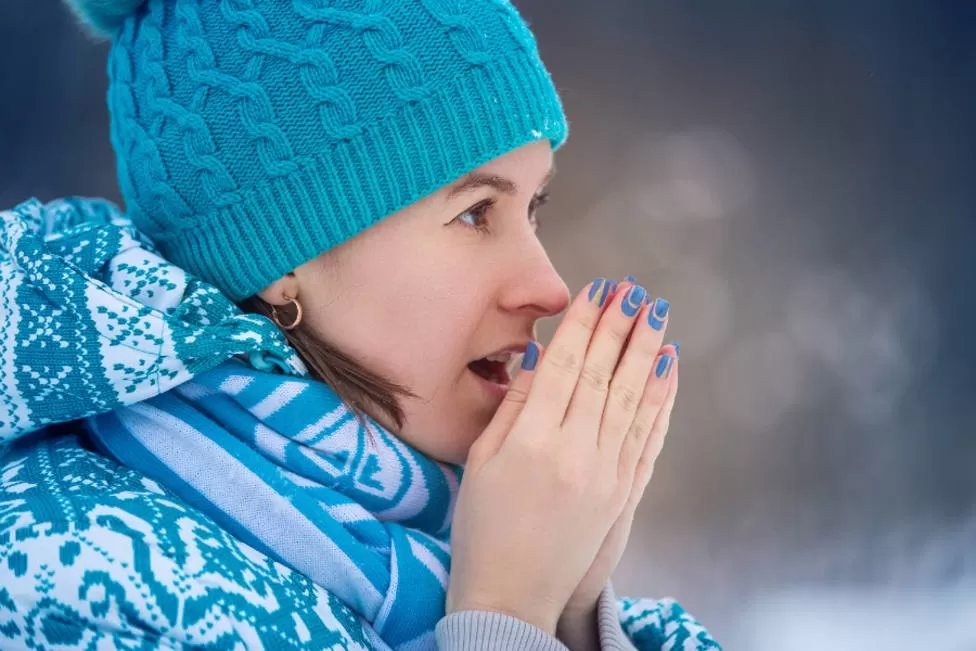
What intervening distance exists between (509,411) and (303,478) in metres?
0.27

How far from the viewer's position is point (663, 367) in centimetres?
98

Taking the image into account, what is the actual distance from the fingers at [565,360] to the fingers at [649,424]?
10cm

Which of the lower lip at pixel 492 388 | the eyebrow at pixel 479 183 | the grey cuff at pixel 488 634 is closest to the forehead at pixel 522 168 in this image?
the eyebrow at pixel 479 183

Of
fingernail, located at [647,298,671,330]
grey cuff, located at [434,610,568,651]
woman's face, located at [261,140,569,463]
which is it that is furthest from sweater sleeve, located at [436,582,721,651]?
fingernail, located at [647,298,671,330]

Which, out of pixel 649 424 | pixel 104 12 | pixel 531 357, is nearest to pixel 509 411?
pixel 531 357

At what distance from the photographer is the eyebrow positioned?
95 centimetres

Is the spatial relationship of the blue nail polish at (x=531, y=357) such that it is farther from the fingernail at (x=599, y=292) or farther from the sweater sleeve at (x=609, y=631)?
the sweater sleeve at (x=609, y=631)

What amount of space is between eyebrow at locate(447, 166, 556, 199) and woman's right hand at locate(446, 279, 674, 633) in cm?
18

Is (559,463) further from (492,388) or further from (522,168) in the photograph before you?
(522,168)

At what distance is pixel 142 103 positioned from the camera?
0.99 metres

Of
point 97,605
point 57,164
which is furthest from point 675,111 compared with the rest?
point 97,605

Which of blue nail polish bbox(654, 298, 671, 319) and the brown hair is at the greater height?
blue nail polish bbox(654, 298, 671, 319)

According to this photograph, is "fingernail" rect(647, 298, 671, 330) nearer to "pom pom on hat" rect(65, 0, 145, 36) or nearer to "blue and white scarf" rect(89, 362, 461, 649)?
"blue and white scarf" rect(89, 362, 461, 649)

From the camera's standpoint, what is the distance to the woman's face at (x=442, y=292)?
952 millimetres
